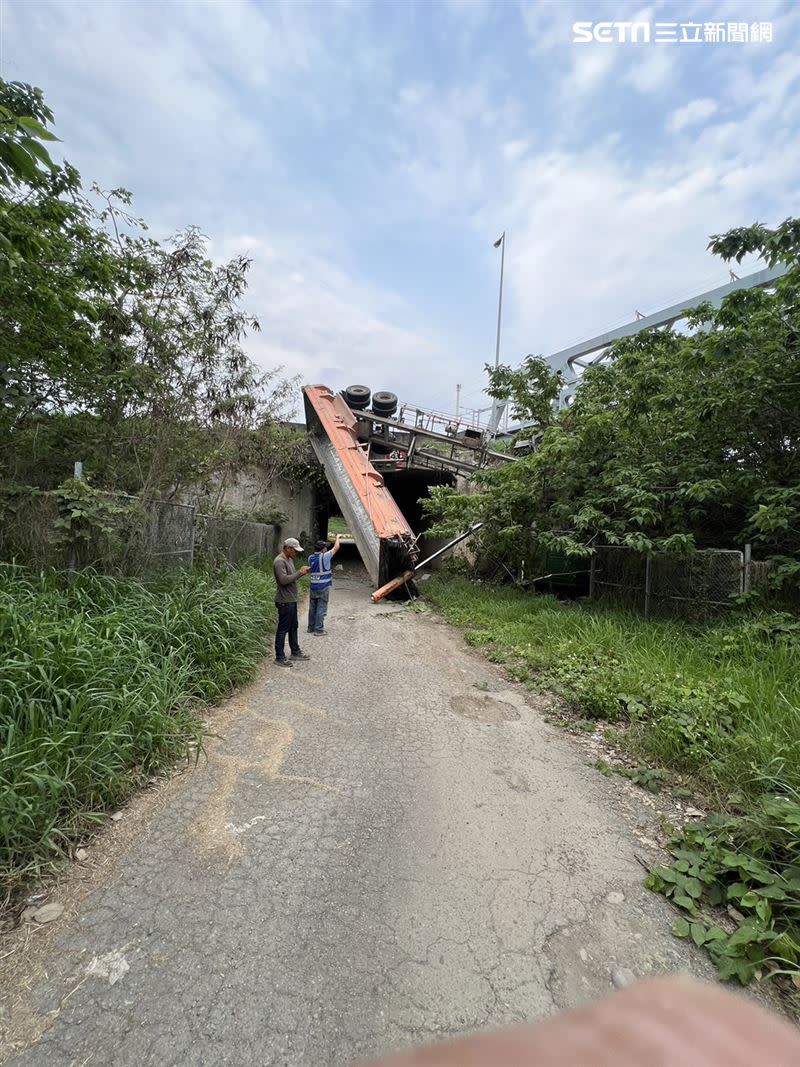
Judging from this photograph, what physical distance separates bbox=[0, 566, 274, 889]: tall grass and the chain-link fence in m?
6.94

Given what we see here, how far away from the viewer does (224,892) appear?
2.60 metres

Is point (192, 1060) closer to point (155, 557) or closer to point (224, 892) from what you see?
point (224, 892)

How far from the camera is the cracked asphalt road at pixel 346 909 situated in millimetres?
1922

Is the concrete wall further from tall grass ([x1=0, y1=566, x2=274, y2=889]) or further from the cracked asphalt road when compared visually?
the cracked asphalt road

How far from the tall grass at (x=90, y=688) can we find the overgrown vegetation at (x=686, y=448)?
A: 6.61 metres

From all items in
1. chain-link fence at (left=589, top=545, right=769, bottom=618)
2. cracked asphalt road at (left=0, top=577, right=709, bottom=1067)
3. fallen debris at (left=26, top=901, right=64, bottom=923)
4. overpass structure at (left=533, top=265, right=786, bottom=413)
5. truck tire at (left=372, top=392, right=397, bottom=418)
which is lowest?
fallen debris at (left=26, top=901, right=64, bottom=923)

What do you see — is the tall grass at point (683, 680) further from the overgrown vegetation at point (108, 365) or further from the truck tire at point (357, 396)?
the truck tire at point (357, 396)

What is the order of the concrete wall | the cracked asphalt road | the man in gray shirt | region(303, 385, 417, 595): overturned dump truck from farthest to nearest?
the concrete wall < region(303, 385, 417, 595): overturned dump truck < the man in gray shirt < the cracked asphalt road

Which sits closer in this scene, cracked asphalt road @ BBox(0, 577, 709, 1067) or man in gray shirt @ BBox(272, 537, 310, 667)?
cracked asphalt road @ BBox(0, 577, 709, 1067)

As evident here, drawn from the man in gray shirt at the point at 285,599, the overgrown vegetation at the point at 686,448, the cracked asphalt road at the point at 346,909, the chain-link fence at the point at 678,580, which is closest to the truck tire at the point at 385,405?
the overgrown vegetation at the point at 686,448

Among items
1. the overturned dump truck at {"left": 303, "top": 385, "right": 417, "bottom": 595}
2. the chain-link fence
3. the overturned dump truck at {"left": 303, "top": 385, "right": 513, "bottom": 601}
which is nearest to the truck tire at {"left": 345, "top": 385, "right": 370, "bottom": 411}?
the overturned dump truck at {"left": 303, "top": 385, "right": 513, "bottom": 601}

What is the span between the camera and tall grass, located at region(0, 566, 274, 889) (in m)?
2.85

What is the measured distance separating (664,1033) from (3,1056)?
2.51 m

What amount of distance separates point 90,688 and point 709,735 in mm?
5364
